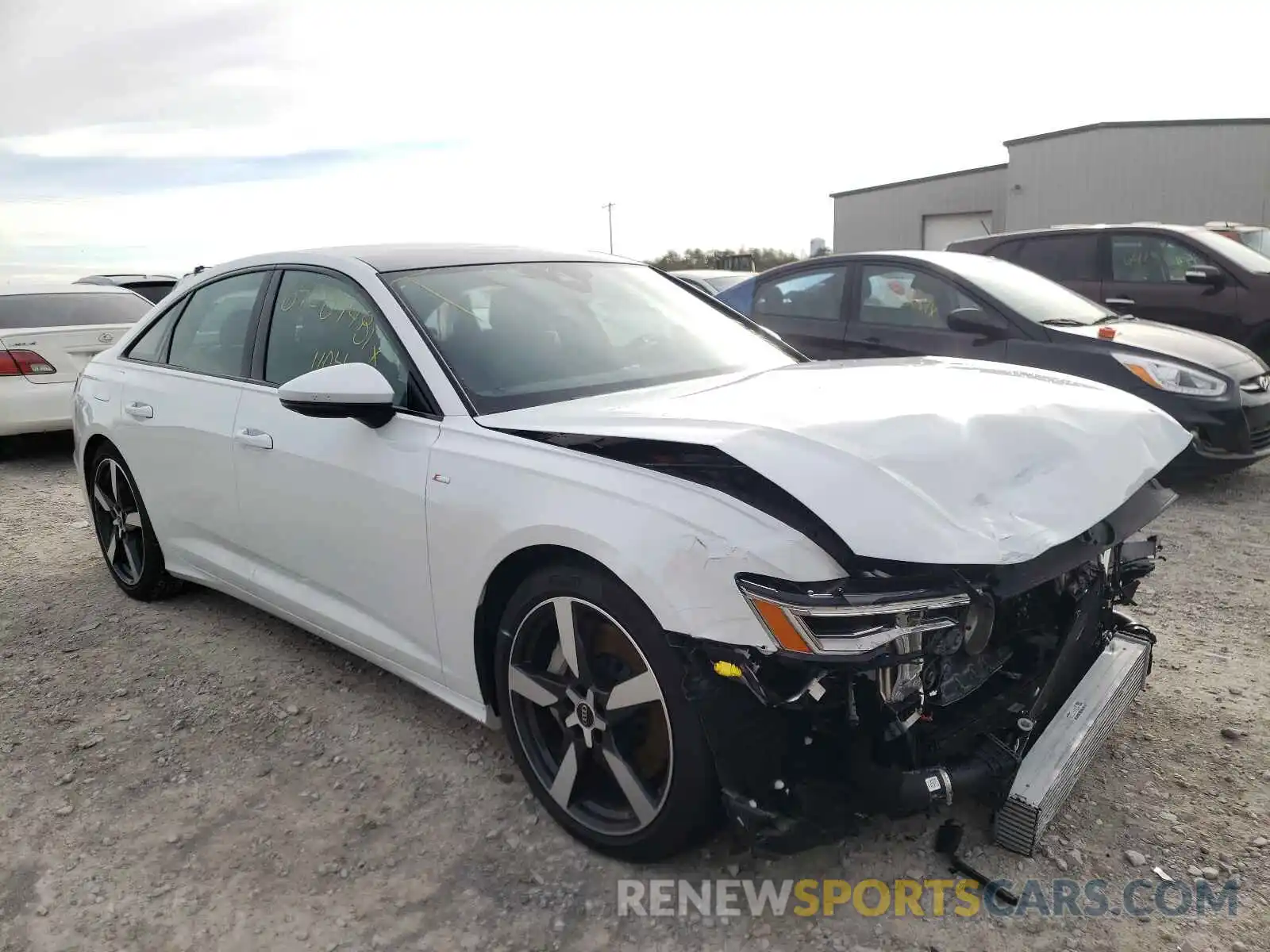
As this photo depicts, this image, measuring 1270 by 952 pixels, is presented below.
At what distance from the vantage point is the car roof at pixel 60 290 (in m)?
8.20

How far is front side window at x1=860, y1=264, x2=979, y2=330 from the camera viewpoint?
613cm

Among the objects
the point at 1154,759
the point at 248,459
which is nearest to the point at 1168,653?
the point at 1154,759

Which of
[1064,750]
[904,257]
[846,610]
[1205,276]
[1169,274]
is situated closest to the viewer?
[846,610]

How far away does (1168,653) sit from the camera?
11.7ft

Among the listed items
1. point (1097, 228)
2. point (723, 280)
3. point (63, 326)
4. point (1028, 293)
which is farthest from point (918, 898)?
point (723, 280)

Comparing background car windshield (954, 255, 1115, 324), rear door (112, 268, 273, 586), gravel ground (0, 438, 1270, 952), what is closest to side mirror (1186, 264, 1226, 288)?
background car windshield (954, 255, 1115, 324)

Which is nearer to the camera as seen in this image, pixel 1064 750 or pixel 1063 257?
pixel 1064 750

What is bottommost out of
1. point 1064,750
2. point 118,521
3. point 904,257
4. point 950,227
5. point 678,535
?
point 1064,750

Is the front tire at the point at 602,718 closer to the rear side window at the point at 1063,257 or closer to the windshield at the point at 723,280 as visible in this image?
the rear side window at the point at 1063,257

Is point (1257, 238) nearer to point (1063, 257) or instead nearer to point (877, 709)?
point (1063, 257)

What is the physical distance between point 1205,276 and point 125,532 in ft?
24.8

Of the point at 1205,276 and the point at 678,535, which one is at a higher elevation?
the point at 1205,276

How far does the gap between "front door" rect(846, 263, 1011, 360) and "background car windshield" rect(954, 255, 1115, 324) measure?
0.18 m

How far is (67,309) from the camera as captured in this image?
8242mm
